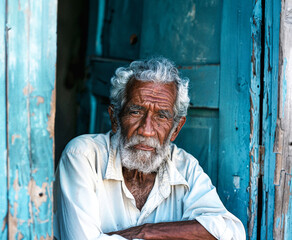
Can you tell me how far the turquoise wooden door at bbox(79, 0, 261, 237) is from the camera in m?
2.71

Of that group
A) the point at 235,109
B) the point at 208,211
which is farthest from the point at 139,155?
the point at 235,109

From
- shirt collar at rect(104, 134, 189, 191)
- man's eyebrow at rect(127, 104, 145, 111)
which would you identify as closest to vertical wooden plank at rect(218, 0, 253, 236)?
shirt collar at rect(104, 134, 189, 191)

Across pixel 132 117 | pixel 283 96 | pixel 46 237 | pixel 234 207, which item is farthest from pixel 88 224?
pixel 283 96

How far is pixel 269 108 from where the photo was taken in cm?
260

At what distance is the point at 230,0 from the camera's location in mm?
2836

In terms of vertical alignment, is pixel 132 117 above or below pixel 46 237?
above

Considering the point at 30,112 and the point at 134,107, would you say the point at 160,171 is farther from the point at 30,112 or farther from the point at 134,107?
the point at 30,112

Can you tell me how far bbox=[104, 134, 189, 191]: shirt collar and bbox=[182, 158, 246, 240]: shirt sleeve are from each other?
3.4 inches

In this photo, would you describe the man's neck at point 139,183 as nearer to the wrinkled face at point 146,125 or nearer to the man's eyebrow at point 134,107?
the wrinkled face at point 146,125

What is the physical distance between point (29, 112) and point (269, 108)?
5.48 feet

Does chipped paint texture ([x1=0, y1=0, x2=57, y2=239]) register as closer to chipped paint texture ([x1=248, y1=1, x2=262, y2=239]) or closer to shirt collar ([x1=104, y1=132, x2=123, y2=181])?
shirt collar ([x1=104, y1=132, x2=123, y2=181])

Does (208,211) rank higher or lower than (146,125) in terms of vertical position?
lower

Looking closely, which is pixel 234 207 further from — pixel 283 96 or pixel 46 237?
pixel 46 237

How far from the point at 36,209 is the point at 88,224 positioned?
61 centimetres
